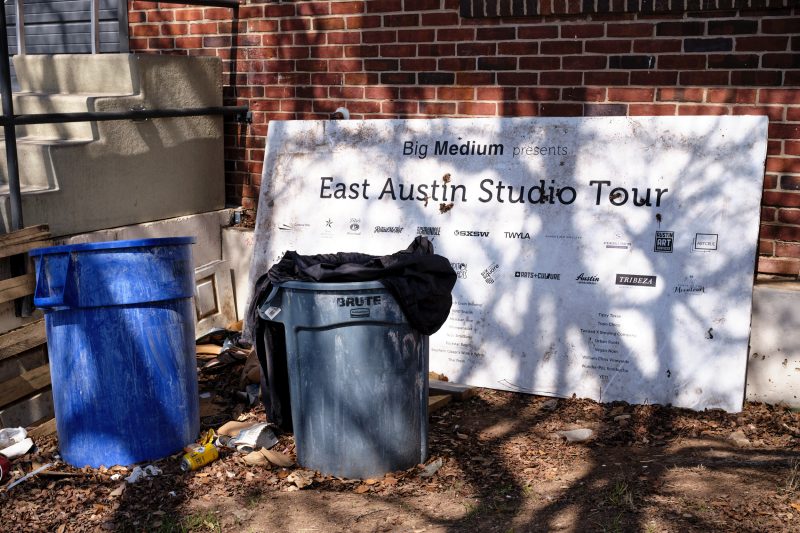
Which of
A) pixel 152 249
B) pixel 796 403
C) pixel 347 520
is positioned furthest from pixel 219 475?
pixel 796 403

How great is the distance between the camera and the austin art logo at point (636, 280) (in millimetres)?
5250

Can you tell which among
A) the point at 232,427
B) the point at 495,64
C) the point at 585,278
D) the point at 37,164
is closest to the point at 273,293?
the point at 232,427

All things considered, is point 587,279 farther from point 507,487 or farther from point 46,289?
point 46,289

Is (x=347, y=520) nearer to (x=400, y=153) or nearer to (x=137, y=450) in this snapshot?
(x=137, y=450)

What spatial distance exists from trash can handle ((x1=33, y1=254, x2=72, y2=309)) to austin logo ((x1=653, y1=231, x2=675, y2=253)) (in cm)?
324

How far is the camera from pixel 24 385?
516 cm

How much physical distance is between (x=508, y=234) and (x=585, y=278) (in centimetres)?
57

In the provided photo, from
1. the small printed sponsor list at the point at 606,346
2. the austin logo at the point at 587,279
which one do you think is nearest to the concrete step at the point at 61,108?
the austin logo at the point at 587,279

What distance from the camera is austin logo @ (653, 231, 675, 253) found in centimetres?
523

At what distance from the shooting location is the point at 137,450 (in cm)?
462

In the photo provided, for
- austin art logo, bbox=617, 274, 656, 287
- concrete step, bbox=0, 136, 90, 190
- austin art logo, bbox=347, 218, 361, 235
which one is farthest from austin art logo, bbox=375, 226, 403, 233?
concrete step, bbox=0, 136, 90, 190

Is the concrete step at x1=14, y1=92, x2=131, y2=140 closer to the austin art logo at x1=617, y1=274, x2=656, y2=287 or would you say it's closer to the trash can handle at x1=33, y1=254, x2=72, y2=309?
the trash can handle at x1=33, y1=254, x2=72, y2=309

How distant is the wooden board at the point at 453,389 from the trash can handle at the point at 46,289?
2197 mm

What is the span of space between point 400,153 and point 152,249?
85.0 inches
